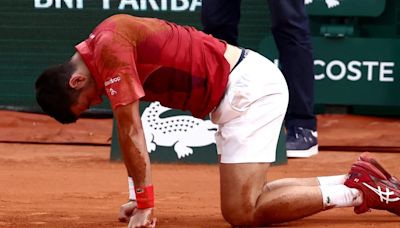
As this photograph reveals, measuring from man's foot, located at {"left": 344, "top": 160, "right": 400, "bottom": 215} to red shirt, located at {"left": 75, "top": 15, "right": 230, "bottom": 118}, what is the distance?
74 centimetres

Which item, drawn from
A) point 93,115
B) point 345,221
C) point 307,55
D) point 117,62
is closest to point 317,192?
point 345,221

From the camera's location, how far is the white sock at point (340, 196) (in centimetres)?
466

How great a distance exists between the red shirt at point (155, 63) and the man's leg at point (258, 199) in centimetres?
33

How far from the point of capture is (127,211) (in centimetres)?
475

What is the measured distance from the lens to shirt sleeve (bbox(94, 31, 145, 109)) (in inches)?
167

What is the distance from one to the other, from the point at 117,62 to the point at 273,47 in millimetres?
3608

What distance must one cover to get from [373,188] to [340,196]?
17 centimetres

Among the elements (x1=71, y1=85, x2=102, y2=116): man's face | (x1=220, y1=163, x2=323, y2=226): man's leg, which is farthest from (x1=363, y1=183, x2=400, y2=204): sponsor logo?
(x1=71, y1=85, x2=102, y2=116): man's face

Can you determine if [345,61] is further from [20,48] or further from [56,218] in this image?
[56,218]

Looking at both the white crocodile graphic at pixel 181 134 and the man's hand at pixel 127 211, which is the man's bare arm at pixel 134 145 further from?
the white crocodile graphic at pixel 181 134

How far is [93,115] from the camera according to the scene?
812cm

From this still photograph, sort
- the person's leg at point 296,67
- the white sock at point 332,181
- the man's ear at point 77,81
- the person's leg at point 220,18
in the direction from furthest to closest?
the person's leg at point 220,18 < the person's leg at point 296,67 < the white sock at point 332,181 < the man's ear at point 77,81

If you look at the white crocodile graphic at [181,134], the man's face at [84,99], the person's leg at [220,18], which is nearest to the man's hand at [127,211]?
the man's face at [84,99]

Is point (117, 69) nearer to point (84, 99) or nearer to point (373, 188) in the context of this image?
point (84, 99)
